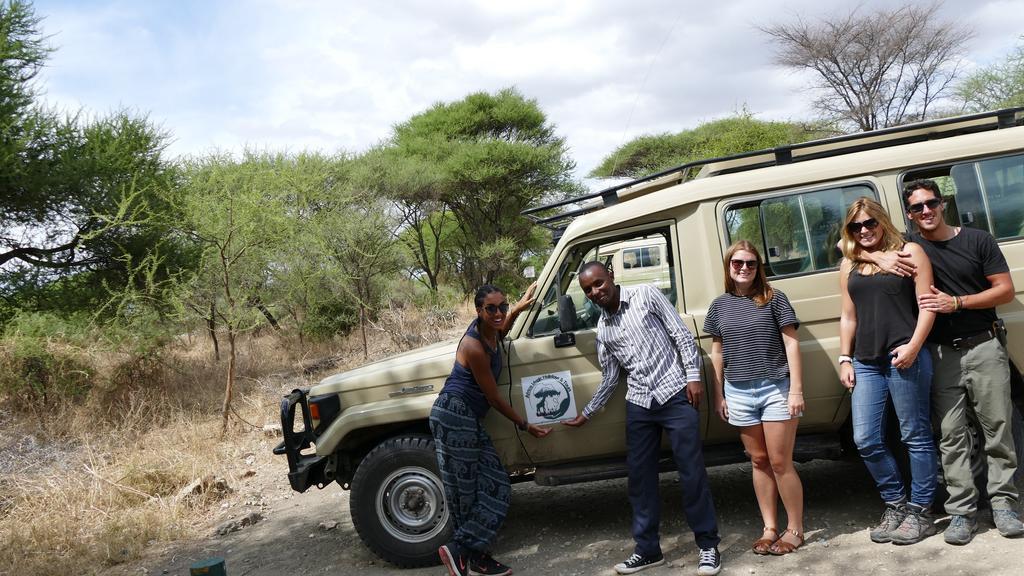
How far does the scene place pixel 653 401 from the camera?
4348 mm

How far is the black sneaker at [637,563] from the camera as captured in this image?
4.42 m

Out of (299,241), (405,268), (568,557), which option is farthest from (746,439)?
(405,268)

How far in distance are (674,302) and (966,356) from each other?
63.1 inches

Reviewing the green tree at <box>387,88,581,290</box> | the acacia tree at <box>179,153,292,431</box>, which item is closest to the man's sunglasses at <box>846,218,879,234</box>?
the acacia tree at <box>179,153,292,431</box>

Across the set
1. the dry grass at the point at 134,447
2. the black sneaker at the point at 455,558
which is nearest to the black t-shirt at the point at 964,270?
the black sneaker at the point at 455,558

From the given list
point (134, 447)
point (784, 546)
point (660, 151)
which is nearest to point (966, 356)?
point (784, 546)

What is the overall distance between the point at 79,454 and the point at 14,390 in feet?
9.85

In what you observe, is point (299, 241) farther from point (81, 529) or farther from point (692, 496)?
point (692, 496)

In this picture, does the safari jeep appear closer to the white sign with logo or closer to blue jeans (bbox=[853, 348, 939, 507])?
the white sign with logo

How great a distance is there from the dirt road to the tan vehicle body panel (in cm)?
63

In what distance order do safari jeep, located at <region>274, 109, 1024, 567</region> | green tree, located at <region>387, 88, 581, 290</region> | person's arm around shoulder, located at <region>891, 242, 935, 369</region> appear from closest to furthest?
person's arm around shoulder, located at <region>891, 242, 935, 369</region>, safari jeep, located at <region>274, 109, 1024, 567</region>, green tree, located at <region>387, 88, 581, 290</region>

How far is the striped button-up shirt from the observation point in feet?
14.2

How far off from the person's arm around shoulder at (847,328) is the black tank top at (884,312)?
0.06m

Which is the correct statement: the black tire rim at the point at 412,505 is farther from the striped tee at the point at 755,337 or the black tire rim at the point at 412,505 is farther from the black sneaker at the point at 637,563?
the striped tee at the point at 755,337
